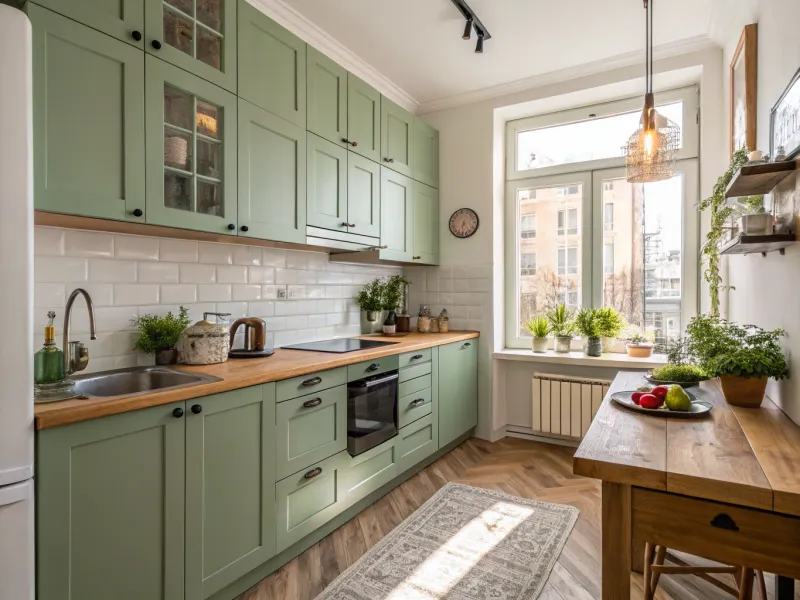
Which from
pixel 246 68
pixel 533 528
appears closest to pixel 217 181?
pixel 246 68

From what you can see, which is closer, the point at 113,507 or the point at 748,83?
the point at 113,507

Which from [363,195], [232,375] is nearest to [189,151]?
[232,375]

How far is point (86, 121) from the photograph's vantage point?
64.6 inches

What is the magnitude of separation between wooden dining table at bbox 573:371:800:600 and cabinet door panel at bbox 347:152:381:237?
208cm

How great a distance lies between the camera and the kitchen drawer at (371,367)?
98.0 inches

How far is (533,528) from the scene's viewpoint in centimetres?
246

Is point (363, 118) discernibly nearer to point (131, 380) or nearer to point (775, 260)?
point (131, 380)

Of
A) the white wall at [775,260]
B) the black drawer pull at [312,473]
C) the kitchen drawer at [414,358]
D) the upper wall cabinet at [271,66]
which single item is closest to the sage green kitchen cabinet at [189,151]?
the upper wall cabinet at [271,66]

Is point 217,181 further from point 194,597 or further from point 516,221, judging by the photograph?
point 516,221

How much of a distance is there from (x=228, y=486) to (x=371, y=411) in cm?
99

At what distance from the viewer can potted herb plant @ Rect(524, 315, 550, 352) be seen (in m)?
3.83

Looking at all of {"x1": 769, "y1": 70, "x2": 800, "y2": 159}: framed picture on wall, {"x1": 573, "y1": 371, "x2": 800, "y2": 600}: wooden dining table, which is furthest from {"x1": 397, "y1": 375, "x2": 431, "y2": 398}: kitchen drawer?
{"x1": 769, "y1": 70, "x2": 800, "y2": 159}: framed picture on wall

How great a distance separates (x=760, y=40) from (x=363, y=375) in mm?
2371

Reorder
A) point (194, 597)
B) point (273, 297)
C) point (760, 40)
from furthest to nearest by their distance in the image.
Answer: point (273, 297)
point (760, 40)
point (194, 597)
